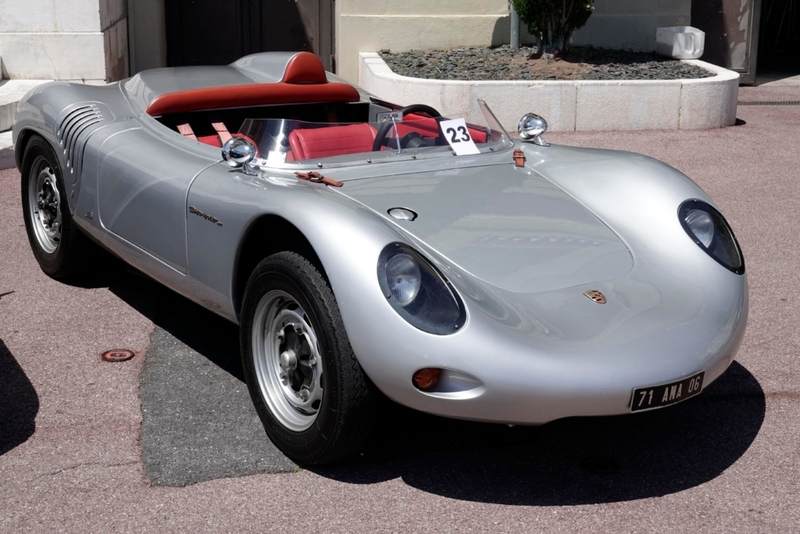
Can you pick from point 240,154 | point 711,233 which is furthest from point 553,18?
point 240,154

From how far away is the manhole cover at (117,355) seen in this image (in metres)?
4.11

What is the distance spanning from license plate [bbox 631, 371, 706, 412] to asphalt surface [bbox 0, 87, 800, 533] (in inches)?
12.6

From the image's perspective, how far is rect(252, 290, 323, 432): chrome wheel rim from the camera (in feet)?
10.5

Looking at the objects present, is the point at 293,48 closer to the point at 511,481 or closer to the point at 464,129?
the point at 464,129

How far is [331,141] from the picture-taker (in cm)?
397

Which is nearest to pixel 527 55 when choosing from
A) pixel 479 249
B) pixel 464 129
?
pixel 464 129

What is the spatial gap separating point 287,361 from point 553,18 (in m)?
7.96

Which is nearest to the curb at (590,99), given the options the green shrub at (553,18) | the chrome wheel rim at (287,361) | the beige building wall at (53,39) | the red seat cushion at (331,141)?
the green shrub at (553,18)

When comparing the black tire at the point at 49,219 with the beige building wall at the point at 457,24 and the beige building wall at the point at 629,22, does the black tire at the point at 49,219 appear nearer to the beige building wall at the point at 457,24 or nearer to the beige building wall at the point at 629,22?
the beige building wall at the point at 457,24

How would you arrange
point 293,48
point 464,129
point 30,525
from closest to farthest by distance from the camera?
point 30,525, point 464,129, point 293,48

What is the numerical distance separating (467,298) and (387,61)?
8.29m

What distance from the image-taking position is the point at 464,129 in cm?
418

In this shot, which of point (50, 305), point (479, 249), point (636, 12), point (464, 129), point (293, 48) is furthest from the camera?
point (293, 48)

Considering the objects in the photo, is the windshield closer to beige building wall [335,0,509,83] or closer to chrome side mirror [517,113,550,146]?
chrome side mirror [517,113,550,146]
